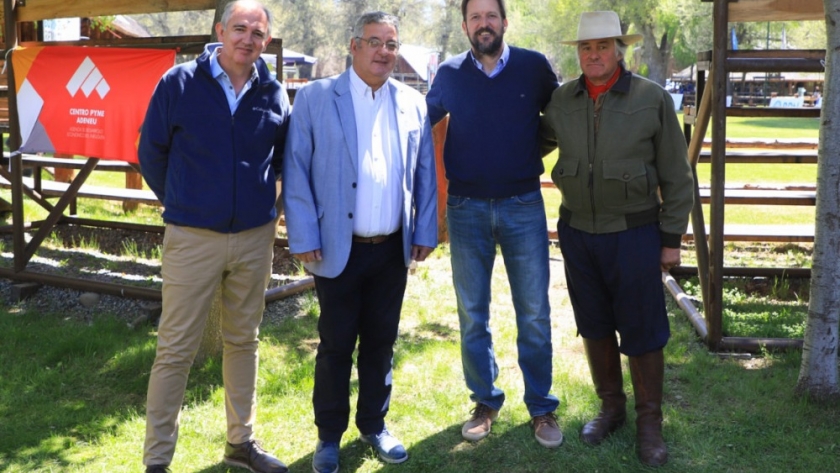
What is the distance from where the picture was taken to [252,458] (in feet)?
14.1

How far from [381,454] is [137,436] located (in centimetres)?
134

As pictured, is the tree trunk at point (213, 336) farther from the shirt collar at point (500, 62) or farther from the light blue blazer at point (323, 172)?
the shirt collar at point (500, 62)

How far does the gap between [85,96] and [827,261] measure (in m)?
5.36

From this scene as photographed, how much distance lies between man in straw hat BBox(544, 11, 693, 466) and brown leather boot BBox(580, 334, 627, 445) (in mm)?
46

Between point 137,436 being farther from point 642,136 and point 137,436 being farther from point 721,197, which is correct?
point 721,197

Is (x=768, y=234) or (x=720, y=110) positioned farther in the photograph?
(x=768, y=234)

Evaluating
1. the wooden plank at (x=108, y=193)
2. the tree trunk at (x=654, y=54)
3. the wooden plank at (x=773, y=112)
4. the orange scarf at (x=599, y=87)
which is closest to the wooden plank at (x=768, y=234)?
the wooden plank at (x=773, y=112)

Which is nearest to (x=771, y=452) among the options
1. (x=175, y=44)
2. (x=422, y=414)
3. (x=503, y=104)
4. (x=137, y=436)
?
(x=422, y=414)

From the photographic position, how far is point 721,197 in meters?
5.96

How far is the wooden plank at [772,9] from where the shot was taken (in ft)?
19.3

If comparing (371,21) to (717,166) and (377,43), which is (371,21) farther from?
(717,166)

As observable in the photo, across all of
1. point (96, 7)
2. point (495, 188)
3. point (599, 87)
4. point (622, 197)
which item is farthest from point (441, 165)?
point (622, 197)

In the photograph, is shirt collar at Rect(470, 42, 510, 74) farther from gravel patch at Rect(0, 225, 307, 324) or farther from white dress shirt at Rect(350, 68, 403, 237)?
gravel patch at Rect(0, 225, 307, 324)

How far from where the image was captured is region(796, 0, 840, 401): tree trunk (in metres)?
4.88
